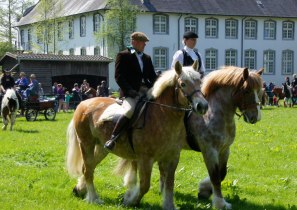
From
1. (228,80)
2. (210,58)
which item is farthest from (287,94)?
(228,80)

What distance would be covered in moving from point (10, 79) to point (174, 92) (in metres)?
14.8

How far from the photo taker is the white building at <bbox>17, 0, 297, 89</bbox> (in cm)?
5303

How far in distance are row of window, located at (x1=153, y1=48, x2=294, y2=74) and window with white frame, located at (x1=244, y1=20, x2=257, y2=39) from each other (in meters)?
1.63

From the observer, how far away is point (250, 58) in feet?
190

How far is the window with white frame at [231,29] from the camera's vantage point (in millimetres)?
56688

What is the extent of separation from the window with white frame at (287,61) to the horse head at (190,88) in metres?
55.0

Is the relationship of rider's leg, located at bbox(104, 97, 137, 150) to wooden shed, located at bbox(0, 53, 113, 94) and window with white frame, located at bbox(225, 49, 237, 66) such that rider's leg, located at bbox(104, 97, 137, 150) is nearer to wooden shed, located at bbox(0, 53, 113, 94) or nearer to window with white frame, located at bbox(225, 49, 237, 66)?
wooden shed, located at bbox(0, 53, 113, 94)

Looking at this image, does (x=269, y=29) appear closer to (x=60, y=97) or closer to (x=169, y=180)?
(x=60, y=97)


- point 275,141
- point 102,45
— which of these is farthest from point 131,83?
point 102,45

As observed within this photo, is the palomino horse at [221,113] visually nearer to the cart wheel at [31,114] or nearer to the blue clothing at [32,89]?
the cart wheel at [31,114]

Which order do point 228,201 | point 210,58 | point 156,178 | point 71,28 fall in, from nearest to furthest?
point 228,201 < point 156,178 < point 210,58 < point 71,28

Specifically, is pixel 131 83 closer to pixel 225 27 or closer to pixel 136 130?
pixel 136 130

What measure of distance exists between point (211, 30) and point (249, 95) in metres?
49.5

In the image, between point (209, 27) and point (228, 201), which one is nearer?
point (228, 201)
